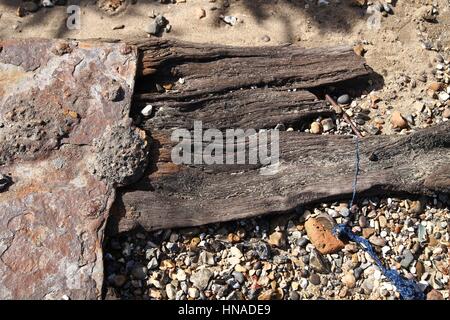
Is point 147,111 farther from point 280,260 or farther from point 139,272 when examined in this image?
point 280,260

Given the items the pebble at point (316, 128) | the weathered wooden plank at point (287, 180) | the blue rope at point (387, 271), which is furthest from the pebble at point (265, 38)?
the blue rope at point (387, 271)

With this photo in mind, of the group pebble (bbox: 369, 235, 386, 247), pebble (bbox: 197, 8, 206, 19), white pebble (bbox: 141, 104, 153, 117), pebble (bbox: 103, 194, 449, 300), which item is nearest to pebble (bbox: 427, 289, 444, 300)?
pebble (bbox: 103, 194, 449, 300)

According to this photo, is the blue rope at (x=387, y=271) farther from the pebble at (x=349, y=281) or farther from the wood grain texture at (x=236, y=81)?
the wood grain texture at (x=236, y=81)

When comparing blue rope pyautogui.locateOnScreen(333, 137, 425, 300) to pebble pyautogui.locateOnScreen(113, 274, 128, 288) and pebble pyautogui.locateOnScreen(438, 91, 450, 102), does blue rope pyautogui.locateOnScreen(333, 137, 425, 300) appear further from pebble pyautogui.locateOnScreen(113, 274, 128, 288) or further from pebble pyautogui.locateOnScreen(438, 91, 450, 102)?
pebble pyautogui.locateOnScreen(113, 274, 128, 288)

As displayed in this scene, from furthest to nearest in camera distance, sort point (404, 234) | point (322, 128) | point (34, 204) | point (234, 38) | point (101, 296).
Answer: point (234, 38)
point (322, 128)
point (404, 234)
point (34, 204)
point (101, 296)

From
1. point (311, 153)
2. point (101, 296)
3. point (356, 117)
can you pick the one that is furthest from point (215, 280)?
point (356, 117)

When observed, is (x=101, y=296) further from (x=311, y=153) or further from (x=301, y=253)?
(x=311, y=153)
